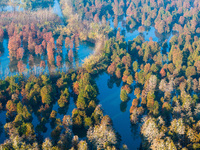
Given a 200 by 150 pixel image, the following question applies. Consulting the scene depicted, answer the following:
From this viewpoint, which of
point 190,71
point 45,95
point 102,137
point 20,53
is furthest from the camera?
point 20,53

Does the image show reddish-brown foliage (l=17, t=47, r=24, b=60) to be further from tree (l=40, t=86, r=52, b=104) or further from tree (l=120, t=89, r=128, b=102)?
tree (l=120, t=89, r=128, b=102)

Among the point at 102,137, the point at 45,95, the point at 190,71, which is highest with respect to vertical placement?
the point at 190,71

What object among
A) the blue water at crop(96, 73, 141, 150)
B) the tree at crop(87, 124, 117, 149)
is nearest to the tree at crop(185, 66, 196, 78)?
the blue water at crop(96, 73, 141, 150)

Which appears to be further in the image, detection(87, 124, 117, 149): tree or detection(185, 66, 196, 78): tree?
detection(185, 66, 196, 78): tree

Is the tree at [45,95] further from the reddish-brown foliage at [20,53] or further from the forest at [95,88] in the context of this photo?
the reddish-brown foliage at [20,53]

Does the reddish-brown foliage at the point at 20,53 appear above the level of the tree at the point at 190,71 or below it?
above

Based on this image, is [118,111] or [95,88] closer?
[118,111]

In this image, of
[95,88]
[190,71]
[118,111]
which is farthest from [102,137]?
[190,71]

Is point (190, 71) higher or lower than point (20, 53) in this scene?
lower

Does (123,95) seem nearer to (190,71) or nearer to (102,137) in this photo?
(102,137)

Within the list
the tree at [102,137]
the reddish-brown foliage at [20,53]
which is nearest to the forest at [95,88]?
the tree at [102,137]
